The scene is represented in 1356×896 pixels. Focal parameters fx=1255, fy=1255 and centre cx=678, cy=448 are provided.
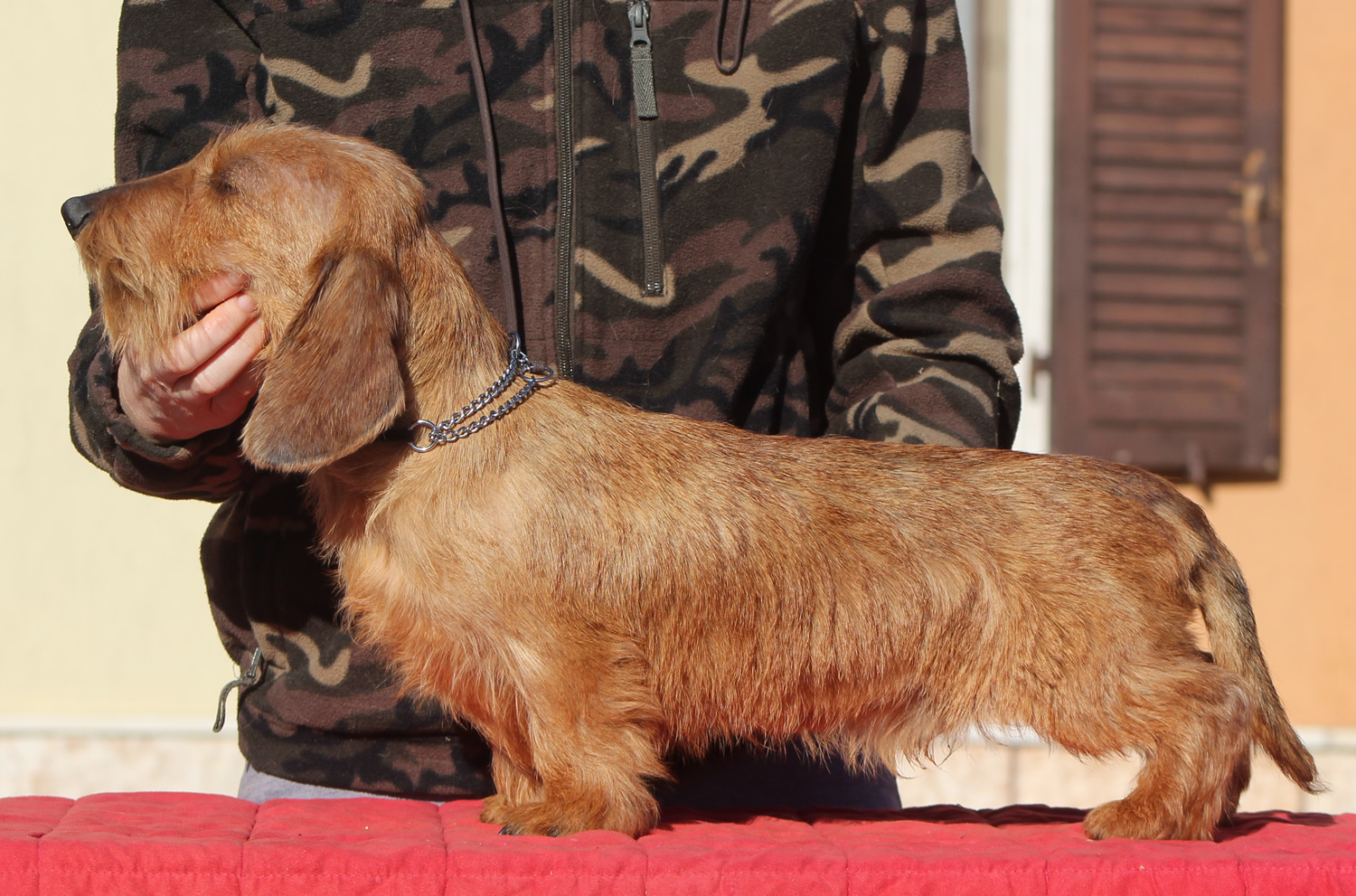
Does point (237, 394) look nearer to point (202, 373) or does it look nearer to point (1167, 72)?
point (202, 373)

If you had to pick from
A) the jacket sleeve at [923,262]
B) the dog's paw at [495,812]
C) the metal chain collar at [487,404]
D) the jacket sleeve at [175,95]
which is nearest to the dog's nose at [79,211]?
the jacket sleeve at [175,95]

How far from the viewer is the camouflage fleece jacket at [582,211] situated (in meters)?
2.77

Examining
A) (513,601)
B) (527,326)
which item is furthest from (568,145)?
(513,601)

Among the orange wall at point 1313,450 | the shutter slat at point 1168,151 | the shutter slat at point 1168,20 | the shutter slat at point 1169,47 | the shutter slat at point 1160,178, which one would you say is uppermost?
the shutter slat at point 1168,20

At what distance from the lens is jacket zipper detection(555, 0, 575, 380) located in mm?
2780

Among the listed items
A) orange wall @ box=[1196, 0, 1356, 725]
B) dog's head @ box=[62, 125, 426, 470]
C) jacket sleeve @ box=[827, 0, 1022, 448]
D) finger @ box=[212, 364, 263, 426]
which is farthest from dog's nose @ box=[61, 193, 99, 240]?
orange wall @ box=[1196, 0, 1356, 725]

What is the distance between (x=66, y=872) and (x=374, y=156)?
4.74 ft

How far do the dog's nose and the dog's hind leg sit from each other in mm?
2228

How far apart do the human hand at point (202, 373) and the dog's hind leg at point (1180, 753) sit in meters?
1.79

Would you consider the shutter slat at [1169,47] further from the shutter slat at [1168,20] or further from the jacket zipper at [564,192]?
the jacket zipper at [564,192]

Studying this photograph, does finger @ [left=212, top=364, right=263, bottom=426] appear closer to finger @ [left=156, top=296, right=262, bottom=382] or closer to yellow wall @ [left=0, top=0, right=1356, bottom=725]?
finger @ [left=156, top=296, right=262, bottom=382]

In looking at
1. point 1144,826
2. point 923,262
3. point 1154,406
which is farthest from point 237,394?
point 1154,406

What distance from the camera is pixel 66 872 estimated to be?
198cm

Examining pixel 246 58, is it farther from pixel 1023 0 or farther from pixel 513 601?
pixel 1023 0
